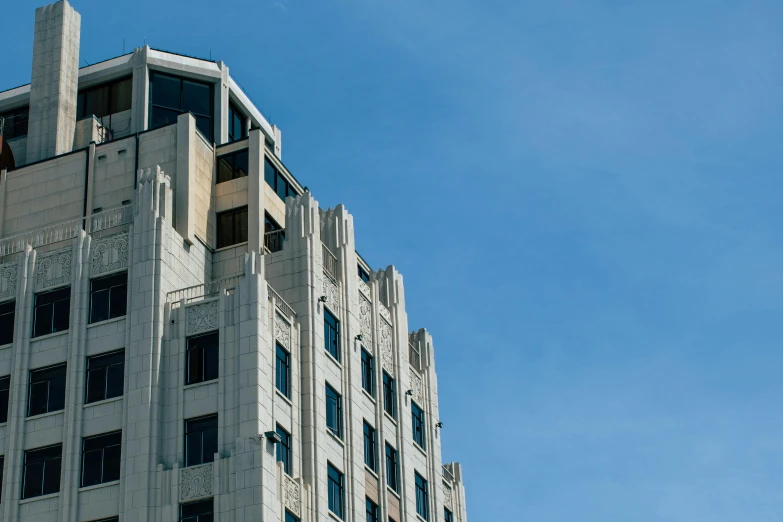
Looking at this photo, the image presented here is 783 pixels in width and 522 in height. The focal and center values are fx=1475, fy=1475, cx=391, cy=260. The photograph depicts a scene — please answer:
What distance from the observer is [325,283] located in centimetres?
7206

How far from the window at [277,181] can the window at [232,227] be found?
2.87m

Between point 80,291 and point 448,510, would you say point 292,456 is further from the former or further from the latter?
point 448,510

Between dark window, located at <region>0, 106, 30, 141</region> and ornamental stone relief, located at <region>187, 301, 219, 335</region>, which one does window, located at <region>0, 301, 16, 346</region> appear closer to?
ornamental stone relief, located at <region>187, 301, 219, 335</region>

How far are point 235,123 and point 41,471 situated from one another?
28838 mm

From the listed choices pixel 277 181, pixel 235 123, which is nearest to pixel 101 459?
pixel 277 181

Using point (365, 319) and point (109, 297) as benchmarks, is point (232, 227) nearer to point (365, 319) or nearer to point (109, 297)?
point (109, 297)

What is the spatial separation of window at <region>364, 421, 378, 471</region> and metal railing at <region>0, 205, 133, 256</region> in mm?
15678

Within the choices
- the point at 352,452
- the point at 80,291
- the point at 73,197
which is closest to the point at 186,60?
the point at 73,197

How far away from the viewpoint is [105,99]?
83.1m

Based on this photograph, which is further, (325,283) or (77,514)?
(325,283)

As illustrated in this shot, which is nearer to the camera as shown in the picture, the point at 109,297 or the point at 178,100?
the point at 109,297

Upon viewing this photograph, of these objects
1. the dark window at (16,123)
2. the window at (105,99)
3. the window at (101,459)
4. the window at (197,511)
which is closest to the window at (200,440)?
the window at (197,511)

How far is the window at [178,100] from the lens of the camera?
82312mm

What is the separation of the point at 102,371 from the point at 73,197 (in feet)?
37.2
